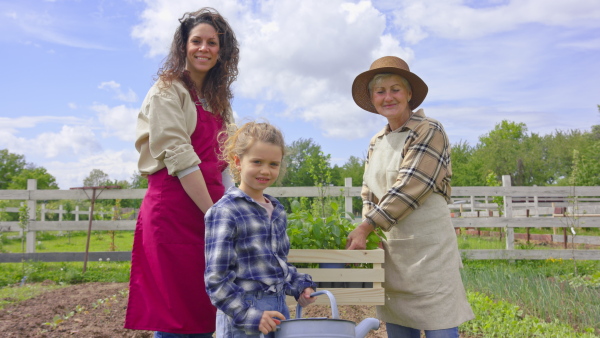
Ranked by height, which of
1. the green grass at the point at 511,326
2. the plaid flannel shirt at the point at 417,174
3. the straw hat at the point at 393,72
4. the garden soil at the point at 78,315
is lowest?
the garden soil at the point at 78,315

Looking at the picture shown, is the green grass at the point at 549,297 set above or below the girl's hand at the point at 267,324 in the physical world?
below

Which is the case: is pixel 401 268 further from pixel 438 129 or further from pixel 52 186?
pixel 52 186

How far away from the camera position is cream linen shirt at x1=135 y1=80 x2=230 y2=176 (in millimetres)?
2094

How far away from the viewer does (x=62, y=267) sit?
921 cm

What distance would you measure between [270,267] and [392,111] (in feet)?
3.44

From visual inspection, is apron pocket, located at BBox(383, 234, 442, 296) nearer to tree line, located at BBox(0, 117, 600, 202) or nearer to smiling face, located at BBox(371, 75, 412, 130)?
smiling face, located at BBox(371, 75, 412, 130)

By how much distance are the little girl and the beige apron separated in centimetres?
61

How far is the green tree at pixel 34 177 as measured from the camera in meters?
33.6

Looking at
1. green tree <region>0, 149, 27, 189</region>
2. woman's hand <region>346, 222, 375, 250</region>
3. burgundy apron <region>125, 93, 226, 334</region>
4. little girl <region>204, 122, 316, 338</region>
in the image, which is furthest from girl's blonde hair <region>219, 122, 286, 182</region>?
green tree <region>0, 149, 27, 189</region>

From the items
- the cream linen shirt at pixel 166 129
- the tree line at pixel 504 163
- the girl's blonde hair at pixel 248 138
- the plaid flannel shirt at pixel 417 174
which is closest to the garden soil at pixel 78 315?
the plaid flannel shirt at pixel 417 174

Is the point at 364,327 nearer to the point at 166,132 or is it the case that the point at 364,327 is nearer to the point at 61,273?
the point at 166,132

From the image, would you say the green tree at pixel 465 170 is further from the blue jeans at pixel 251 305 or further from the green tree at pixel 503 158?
the blue jeans at pixel 251 305

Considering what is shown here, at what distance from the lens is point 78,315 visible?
5191mm

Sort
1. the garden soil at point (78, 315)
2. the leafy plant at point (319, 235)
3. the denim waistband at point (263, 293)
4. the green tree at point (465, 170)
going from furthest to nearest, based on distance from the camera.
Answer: the green tree at point (465, 170)
the garden soil at point (78, 315)
the leafy plant at point (319, 235)
the denim waistband at point (263, 293)
